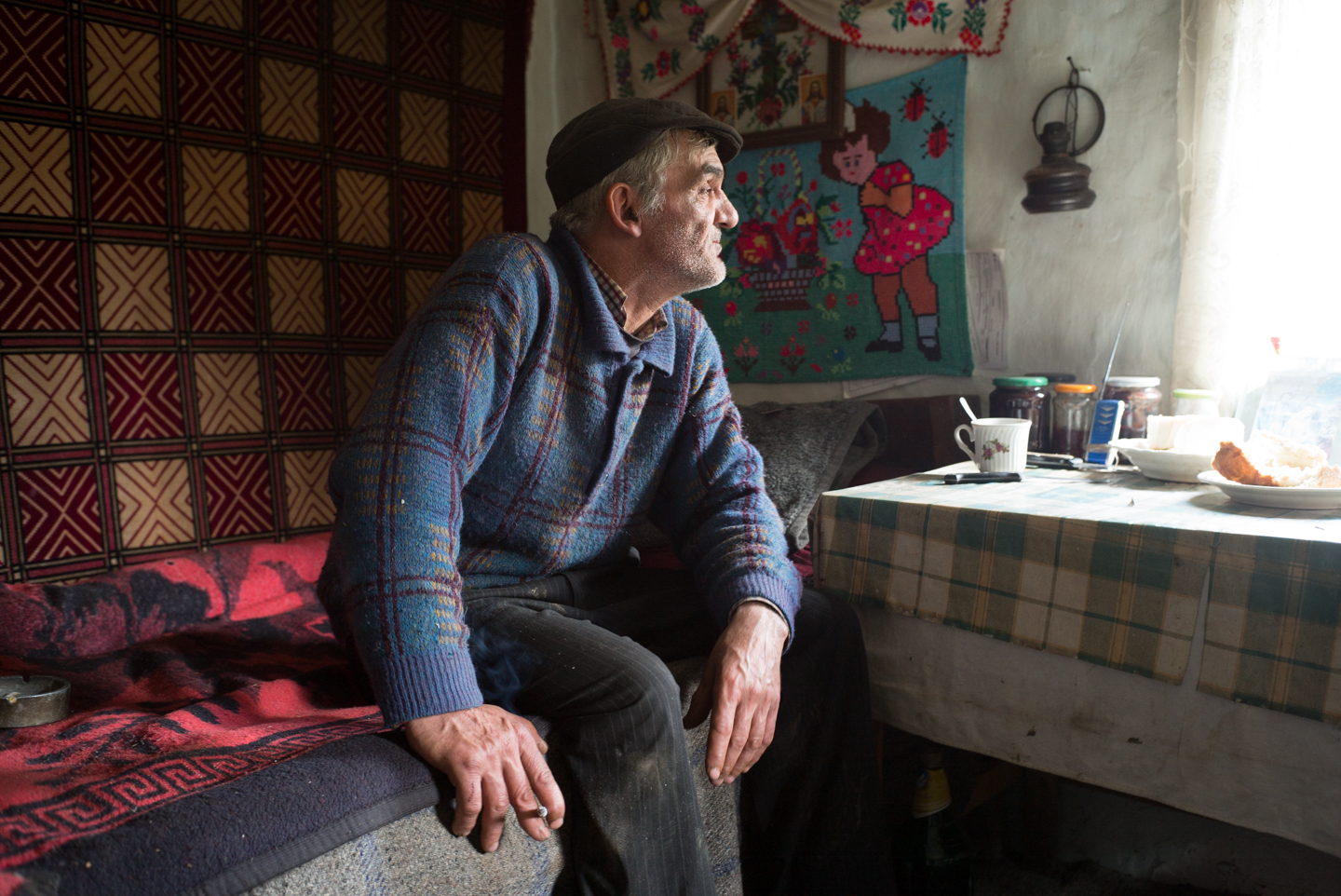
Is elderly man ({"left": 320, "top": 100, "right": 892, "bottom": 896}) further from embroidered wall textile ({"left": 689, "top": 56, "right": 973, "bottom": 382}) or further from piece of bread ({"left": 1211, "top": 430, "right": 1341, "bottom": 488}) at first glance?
embroidered wall textile ({"left": 689, "top": 56, "right": 973, "bottom": 382})

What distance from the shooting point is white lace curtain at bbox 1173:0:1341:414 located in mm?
1674

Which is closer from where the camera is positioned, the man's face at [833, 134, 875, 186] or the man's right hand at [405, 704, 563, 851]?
the man's right hand at [405, 704, 563, 851]

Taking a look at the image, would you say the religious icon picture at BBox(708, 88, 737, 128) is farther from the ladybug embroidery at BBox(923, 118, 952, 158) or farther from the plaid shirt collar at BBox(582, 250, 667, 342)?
the plaid shirt collar at BBox(582, 250, 667, 342)

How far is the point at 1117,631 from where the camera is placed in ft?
3.65

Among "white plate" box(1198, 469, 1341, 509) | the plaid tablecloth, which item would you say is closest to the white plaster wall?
the plaid tablecloth

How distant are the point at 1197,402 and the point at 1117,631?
0.79 m

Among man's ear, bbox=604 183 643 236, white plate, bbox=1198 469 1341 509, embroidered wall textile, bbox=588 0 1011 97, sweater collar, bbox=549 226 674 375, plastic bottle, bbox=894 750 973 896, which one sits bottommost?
plastic bottle, bbox=894 750 973 896

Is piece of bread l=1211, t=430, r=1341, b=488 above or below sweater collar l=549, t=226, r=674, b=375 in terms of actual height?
below

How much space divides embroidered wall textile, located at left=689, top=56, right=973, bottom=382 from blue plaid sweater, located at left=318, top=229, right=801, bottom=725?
98 centimetres

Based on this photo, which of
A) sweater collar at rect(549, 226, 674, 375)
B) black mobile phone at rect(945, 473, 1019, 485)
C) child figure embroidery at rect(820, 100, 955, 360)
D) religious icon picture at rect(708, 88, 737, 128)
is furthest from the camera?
religious icon picture at rect(708, 88, 737, 128)

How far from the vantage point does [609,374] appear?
132cm

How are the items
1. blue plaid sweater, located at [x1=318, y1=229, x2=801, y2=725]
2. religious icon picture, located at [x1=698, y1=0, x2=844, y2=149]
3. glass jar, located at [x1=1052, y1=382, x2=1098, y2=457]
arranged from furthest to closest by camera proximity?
religious icon picture, located at [x1=698, y1=0, x2=844, y2=149], glass jar, located at [x1=1052, y1=382, x2=1098, y2=457], blue plaid sweater, located at [x1=318, y1=229, x2=801, y2=725]

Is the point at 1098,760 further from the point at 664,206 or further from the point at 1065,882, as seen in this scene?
the point at 664,206

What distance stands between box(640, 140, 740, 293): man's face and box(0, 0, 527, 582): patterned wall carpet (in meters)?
1.92
